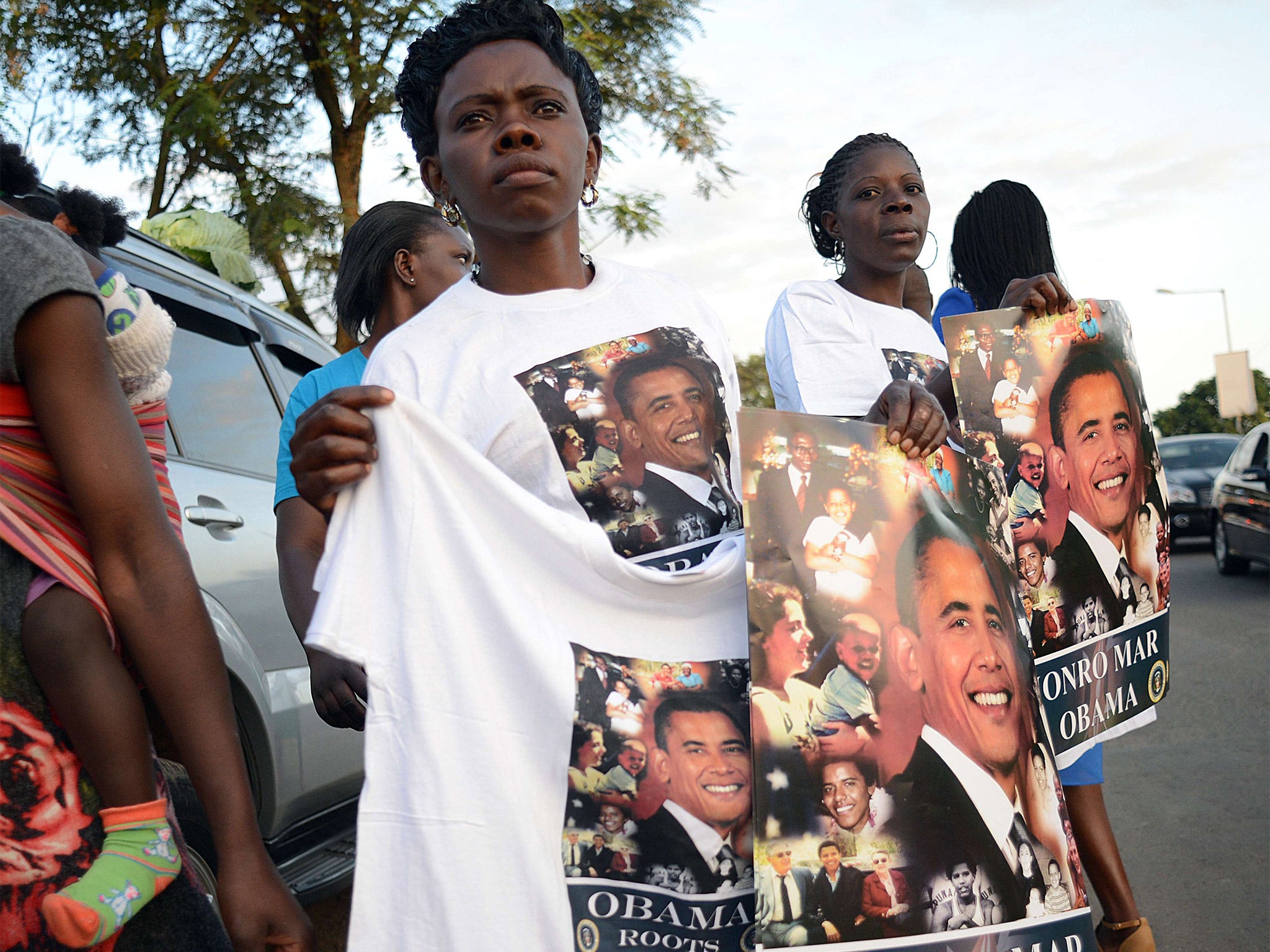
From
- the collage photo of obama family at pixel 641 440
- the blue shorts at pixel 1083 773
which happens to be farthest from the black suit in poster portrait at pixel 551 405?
the blue shorts at pixel 1083 773

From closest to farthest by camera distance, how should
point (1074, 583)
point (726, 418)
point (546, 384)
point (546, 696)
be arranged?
point (546, 696), point (546, 384), point (726, 418), point (1074, 583)

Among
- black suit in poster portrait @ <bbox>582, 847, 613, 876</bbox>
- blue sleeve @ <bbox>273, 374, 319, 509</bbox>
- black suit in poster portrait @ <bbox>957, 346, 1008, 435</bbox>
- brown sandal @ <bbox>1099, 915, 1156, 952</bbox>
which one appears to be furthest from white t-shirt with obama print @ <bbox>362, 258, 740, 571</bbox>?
brown sandal @ <bbox>1099, 915, 1156, 952</bbox>

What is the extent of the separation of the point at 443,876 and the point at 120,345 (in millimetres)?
854

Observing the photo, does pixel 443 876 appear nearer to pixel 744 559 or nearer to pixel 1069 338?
pixel 744 559

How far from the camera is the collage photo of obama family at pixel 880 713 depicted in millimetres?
1542

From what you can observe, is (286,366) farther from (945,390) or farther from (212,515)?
(945,390)

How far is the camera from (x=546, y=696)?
1559 mm

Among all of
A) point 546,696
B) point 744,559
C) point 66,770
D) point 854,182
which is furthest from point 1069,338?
point 66,770

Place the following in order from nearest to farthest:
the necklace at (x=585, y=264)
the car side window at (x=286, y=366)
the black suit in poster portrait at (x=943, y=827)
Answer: the black suit in poster portrait at (x=943, y=827) → the necklace at (x=585, y=264) → the car side window at (x=286, y=366)

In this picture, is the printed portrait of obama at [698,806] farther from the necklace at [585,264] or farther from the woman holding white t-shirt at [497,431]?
the necklace at [585,264]

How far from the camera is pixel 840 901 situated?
5.01 feet

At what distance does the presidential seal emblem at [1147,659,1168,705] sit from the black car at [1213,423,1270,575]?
982 cm

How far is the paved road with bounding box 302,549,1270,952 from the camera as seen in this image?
3957 mm

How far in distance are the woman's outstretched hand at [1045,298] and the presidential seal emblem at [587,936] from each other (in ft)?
5.27
